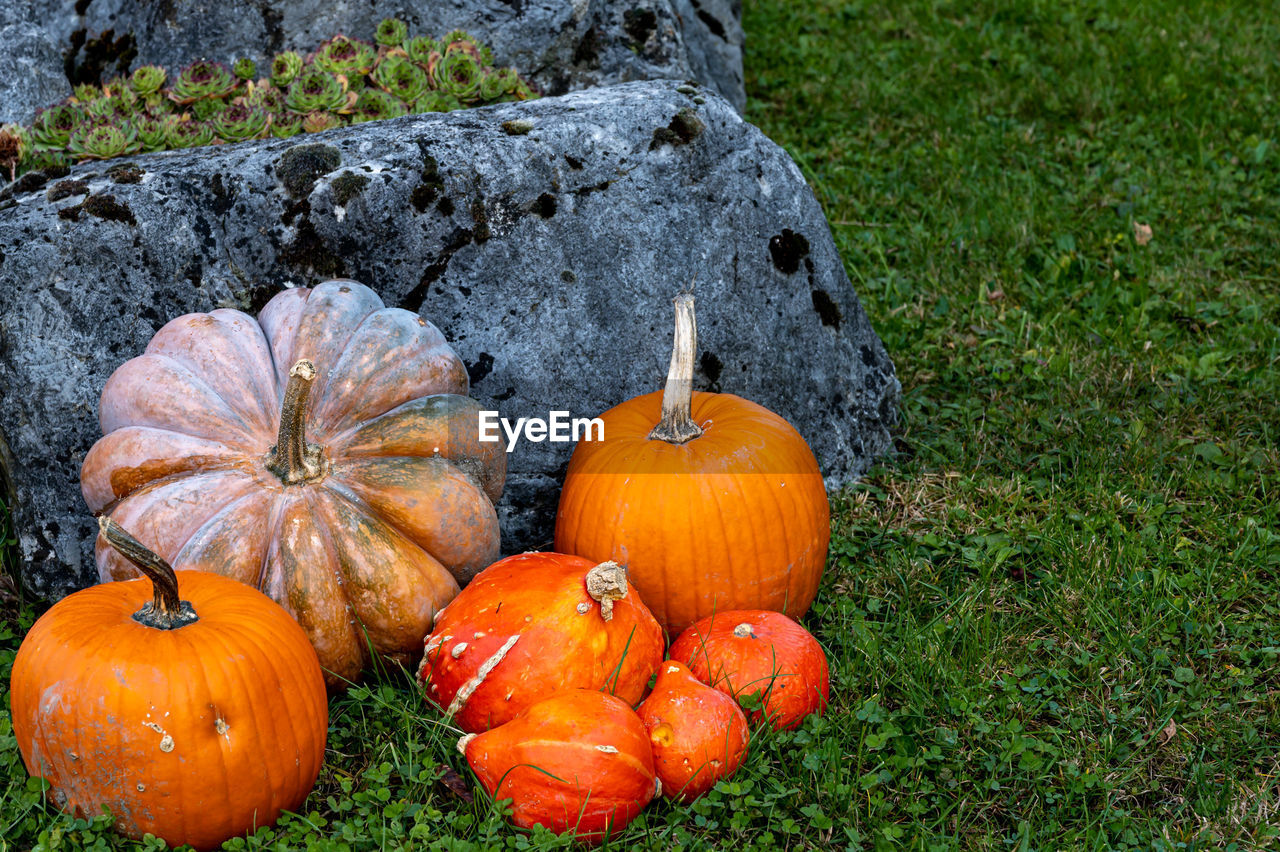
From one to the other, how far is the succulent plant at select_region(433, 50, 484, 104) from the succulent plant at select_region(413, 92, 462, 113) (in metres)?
0.02

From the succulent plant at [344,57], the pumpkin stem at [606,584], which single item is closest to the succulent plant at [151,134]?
the succulent plant at [344,57]

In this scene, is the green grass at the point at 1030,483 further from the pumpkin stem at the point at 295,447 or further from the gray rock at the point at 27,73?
the gray rock at the point at 27,73

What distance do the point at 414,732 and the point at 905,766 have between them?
1.32 meters

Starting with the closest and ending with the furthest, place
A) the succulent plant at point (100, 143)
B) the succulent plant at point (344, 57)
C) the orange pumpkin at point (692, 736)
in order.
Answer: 1. the orange pumpkin at point (692, 736)
2. the succulent plant at point (100, 143)
3. the succulent plant at point (344, 57)

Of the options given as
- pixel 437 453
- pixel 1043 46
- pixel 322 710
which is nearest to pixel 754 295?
pixel 437 453

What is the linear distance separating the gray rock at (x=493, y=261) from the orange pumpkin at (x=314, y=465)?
28 cm

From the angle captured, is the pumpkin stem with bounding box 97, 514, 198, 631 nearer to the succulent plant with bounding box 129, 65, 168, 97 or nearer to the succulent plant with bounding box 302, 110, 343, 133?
the succulent plant with bounding box 302, 110, 343, 133

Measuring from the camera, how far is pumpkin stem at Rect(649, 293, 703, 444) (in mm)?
3363

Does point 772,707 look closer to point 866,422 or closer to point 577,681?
point 577,681

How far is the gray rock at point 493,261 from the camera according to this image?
11.3 ft

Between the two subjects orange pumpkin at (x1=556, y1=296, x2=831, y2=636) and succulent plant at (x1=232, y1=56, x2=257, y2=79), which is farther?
succulent plant at (x1=232, y1=56, x2=257, y2=79)

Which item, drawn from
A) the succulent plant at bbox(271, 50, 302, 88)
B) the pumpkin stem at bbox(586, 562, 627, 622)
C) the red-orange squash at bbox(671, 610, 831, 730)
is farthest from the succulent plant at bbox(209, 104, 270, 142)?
the red-orange squash at bbox(671, 610, 831, 730)

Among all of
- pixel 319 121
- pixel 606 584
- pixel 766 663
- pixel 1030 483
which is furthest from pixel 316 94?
pixel 1030 483

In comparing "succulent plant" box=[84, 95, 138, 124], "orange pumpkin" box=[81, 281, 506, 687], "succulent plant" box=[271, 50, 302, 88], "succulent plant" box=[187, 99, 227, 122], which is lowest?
"orange pumpkin" box=[81, 281, 506, 687]
